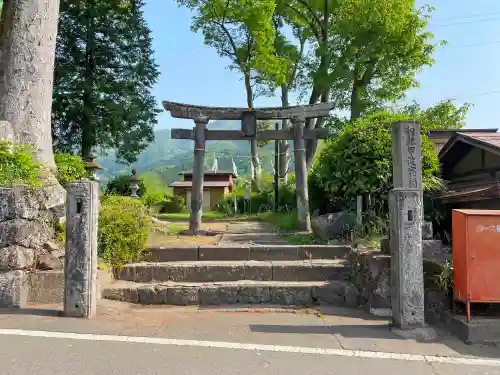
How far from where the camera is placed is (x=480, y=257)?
489 centimetres

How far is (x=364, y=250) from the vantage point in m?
6.69

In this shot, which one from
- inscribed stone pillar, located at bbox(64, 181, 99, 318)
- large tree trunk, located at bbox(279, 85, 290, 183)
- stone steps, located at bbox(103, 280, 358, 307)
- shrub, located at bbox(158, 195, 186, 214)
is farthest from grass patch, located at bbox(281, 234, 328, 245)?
shrub, located at bbox(158, 195, 186, 214)

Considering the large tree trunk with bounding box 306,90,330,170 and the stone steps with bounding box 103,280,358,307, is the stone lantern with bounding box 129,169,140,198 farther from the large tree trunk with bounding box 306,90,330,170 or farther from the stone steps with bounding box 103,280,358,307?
the stone steps with bounding box 103,280,358,307

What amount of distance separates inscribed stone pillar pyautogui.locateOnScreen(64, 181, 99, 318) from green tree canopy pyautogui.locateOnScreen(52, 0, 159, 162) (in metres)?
13.4

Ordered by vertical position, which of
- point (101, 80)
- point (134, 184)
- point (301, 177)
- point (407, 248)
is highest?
point (101, 80)

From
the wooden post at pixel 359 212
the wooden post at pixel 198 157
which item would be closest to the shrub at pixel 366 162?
the wooden post at pixel 359 212

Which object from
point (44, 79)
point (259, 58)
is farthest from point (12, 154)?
point (259, 58)

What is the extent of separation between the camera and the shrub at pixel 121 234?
21.7ft

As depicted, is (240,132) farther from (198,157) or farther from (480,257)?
(480,257)

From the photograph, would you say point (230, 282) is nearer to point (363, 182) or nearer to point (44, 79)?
point (363, 182)

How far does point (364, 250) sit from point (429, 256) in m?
0.99

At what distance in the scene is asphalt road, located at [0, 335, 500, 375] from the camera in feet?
12.4

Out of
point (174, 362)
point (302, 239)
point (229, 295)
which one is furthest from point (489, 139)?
point (174, 362)

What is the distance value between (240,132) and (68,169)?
14.2 feet
